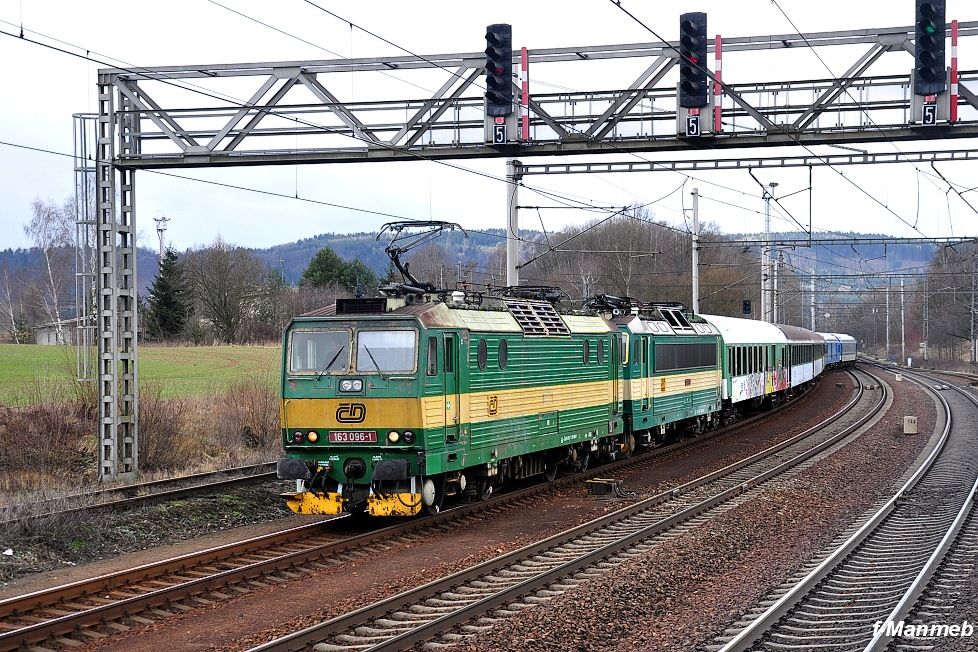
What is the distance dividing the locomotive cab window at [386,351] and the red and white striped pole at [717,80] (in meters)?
6.82

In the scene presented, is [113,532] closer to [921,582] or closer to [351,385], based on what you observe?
[351,385]

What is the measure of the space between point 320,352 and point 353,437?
1.32m

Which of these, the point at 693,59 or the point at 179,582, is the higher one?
the point at 693,59

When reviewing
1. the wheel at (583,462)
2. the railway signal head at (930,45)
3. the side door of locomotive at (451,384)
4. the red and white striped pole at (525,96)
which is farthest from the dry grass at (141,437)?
the railway signal head at (930,45)

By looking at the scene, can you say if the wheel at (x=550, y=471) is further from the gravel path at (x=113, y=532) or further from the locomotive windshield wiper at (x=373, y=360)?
the locomotive windshield wiper at (x=373, y=360)

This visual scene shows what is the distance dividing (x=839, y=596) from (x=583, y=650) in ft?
11.4

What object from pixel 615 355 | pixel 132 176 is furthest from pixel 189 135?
pixel 615 355

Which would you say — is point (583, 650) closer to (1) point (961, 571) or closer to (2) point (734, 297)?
(1) point (961, 571)

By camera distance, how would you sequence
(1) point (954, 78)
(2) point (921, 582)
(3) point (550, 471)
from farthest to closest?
(3) point (550, 471) < (1) point (954, 78) < (2) point (921, 582)

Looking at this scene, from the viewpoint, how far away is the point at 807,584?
1073cm

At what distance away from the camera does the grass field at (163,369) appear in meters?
22.2

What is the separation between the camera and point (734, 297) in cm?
6369

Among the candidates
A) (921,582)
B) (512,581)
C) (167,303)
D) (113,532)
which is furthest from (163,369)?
(921,582)

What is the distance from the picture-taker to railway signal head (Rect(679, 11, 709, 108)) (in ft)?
53.3
